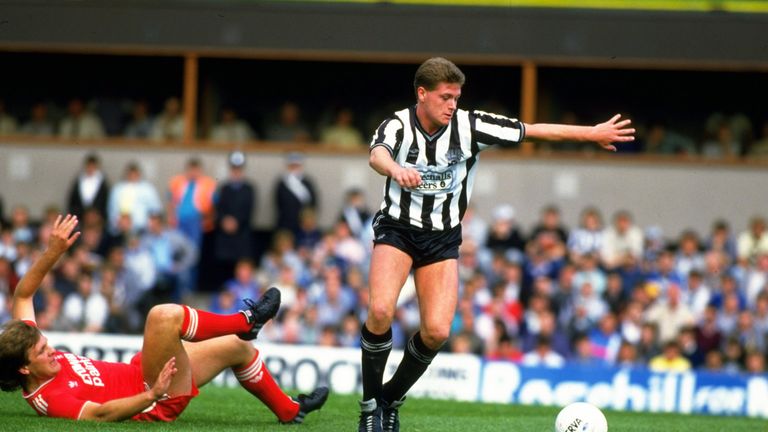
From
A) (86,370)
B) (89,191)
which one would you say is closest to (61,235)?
(86,370)

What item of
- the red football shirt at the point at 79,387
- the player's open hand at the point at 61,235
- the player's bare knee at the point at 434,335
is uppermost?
the player's open hand at the point at 61,235

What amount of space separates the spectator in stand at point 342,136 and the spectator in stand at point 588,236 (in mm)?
3647

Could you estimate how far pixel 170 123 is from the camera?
1883cm

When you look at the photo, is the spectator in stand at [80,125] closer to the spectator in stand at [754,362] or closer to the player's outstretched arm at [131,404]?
the spectator in stand at [754,362]

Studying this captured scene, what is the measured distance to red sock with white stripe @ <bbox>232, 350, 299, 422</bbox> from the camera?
800 centimetres

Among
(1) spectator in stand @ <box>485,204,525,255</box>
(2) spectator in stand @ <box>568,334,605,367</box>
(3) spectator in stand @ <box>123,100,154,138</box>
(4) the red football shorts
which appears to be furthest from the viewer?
(3) spectator in stand @ <box>123,100,154,138</box>

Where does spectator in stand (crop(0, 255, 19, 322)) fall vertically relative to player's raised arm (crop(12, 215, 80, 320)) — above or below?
below

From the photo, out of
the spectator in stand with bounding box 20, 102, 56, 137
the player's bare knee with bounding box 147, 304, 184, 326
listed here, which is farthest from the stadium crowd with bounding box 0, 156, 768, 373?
the player's bare knee with bounding box 147, 304, 184, 326

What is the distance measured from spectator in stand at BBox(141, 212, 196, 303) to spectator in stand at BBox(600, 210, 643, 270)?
507 cm

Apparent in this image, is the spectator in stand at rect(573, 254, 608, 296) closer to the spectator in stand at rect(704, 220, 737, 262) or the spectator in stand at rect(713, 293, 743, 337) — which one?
the spectator in stand at rect(713, 293, 743, 337)

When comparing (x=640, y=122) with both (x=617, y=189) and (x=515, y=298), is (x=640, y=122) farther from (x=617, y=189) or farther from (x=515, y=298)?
(x=515, y=298)

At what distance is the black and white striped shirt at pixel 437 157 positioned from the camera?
779 centimetres

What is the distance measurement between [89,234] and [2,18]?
154 inches

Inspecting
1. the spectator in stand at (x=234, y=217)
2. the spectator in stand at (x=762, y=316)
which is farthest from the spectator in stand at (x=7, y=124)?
the spectator in stand at (x=762, y=316)
